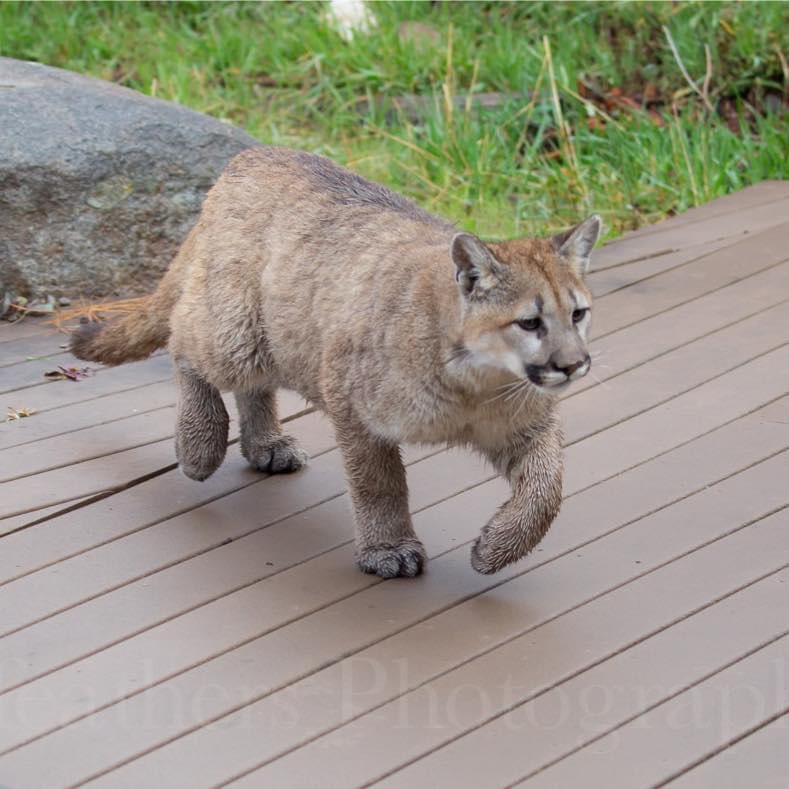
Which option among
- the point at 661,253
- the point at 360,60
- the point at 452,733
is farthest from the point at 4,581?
the point at 360,60

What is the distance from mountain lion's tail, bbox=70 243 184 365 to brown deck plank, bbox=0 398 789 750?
3.10 ft

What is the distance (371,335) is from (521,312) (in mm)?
544

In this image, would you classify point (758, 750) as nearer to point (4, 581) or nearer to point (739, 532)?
point (739, 532)

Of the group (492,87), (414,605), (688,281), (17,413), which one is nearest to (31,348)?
(17,413)

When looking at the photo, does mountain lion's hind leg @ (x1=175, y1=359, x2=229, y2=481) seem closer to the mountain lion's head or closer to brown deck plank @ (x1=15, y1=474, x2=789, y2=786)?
brown deck plank @ (x1=15, y1=474, x2=789, y2=786)

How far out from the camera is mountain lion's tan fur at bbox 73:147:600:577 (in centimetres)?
388

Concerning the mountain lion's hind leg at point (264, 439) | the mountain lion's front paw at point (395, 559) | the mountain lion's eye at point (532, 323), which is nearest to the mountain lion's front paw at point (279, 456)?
the mountain lion's hind leg at point (264, 439)

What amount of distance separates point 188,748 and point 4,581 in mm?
1102

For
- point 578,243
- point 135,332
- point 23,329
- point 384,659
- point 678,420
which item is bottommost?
point 23,329

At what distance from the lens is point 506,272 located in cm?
387

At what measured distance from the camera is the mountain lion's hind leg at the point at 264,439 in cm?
495

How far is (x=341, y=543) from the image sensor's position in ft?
14.7

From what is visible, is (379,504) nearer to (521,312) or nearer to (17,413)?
(521,312)

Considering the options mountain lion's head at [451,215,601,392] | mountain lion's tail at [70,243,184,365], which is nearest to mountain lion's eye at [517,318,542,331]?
mountain lion's head at [451,215,601,392]
